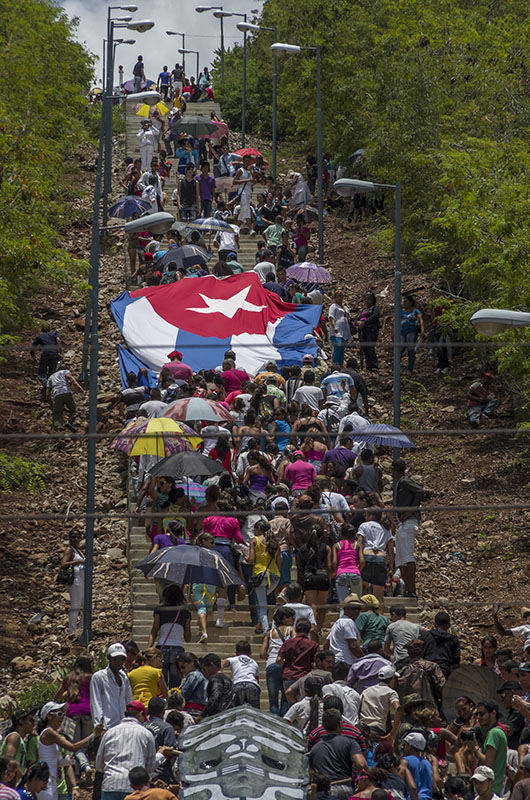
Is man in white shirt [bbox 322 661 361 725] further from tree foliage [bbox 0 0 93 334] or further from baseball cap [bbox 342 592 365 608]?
tree foliage [bbox 0 0 93 334]

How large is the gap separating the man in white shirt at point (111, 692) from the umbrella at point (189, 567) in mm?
1947

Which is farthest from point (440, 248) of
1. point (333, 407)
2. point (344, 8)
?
point (344, 8)

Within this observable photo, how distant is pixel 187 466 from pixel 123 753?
5.63 meters

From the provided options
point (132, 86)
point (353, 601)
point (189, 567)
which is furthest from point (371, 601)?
point (132, 86)

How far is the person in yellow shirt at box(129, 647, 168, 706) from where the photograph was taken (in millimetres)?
15047

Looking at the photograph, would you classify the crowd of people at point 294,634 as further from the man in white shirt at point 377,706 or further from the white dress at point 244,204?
the white dress at point 244,204

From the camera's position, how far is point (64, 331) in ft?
107

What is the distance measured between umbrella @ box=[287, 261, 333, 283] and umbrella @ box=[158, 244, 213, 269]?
5.74 ft

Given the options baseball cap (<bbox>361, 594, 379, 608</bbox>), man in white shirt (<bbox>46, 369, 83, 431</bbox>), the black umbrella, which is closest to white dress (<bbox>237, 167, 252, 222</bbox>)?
man in white shirt (<bbox>46, 369, 83, 431</bbox>)

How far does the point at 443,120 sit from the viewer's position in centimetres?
3253

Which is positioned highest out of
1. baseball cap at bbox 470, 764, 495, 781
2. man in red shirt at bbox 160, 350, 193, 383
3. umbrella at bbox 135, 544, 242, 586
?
man in red shirt at bbox 160, 350, 193, 383

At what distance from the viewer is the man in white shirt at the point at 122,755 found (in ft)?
43.4

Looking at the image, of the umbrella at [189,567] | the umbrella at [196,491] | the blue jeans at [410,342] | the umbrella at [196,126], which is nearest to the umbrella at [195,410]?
the umbrella at [196,491]

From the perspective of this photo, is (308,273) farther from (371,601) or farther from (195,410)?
(371,601)
